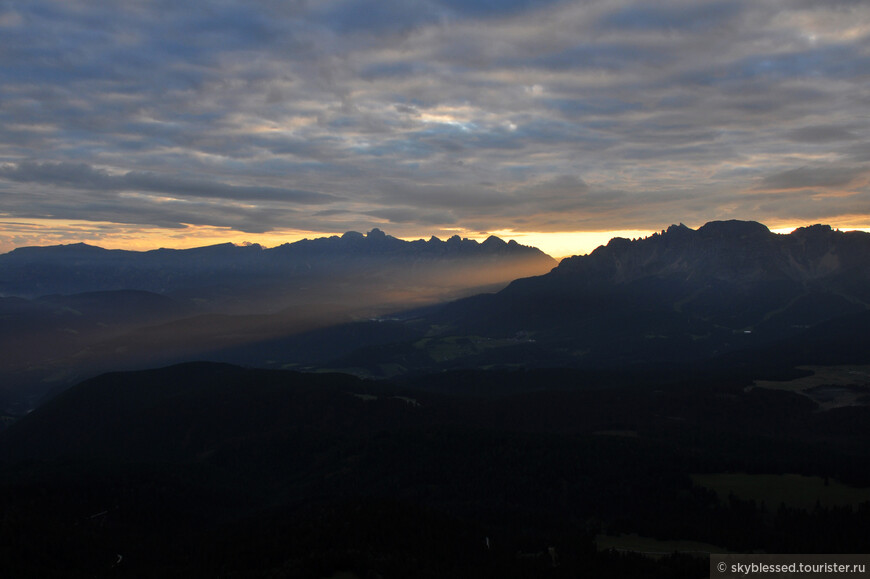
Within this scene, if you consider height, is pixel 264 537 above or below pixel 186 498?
above

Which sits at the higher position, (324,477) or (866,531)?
(866,531)

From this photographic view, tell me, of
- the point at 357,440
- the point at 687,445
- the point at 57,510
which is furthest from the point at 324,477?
the point at 687,445

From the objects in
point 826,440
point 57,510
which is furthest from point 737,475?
point 57,510

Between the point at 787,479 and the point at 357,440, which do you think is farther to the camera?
the point at 357,440

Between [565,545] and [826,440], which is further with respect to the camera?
[826,440]

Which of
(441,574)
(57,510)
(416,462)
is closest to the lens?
A: (441,574)

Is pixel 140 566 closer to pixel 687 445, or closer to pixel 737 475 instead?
pixel 737 475

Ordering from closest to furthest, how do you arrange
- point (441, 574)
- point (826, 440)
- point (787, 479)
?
1. point (441, 574)
2. point (787, 479)
3. point (826, 440)

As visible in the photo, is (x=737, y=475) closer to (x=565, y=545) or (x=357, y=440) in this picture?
(x=565, y=545)

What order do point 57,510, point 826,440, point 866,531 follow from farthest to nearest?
point 826,440
point 57,510
point 866,531
